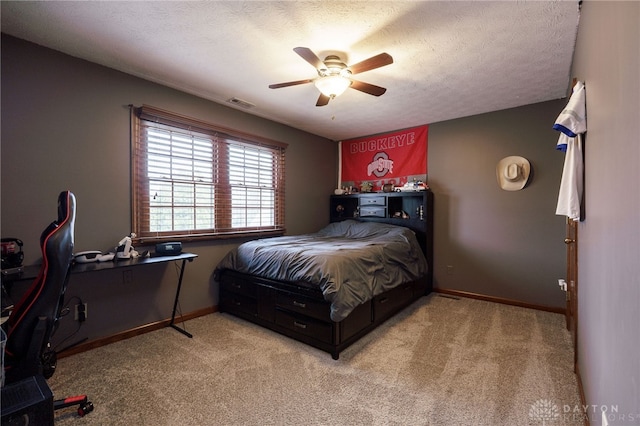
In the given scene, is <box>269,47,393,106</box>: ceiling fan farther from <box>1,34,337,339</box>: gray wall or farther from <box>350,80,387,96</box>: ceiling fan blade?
<box>1,34,337,339</box>: gray wall

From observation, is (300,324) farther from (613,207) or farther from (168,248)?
(613,207)

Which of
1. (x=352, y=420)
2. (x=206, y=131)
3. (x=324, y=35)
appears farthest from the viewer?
(x=206, y=131)

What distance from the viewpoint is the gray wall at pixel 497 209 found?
11.0 feet

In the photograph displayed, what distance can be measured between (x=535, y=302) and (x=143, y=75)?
195 inches

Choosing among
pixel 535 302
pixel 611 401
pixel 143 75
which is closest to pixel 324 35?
pixel 143 75

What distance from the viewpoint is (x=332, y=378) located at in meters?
2.02

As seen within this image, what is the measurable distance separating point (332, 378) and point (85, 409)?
149 cm

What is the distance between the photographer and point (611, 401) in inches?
40.3

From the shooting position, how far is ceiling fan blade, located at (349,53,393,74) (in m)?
1.94

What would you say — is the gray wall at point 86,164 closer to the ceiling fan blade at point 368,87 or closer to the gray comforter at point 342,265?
the gray comforter at point 342,265

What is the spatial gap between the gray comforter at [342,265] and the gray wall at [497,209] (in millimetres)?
642

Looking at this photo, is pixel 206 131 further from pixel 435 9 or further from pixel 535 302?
pixel 535 302

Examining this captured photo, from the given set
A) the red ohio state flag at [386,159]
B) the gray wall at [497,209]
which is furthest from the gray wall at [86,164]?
the gray wall at [497,209]

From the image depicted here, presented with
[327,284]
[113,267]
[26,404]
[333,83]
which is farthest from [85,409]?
[333,83]
